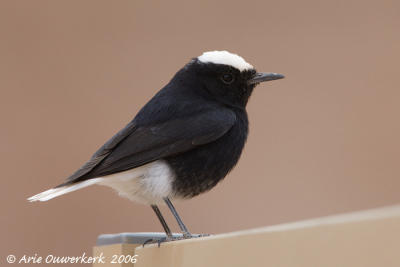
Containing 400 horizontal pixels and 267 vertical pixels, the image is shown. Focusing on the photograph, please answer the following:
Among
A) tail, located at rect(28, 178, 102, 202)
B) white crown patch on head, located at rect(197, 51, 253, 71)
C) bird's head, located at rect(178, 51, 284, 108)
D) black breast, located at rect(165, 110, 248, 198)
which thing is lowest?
tail, located at rect(28, 178, 102, 202)

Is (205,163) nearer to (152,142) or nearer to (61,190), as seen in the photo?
(152,142)

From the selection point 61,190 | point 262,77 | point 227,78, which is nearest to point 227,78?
point 227,78

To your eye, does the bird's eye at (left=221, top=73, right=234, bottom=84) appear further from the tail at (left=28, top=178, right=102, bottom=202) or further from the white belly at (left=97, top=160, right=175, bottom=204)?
the tail at (left=28, top=178, right=102, bottom=202)

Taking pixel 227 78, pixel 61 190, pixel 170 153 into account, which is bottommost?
pixel 61 190

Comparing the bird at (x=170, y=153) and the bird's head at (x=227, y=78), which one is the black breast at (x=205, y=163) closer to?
the bird at (x=170, y=153)

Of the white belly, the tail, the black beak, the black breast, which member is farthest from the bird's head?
the tail

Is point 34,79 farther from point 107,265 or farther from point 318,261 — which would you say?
point 318,261

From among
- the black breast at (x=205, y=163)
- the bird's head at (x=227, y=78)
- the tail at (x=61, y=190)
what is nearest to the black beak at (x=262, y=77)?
the bird's head at (x=227, y=78)

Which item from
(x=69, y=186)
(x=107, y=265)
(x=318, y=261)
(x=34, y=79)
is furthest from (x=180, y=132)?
(x=34, y=79)
